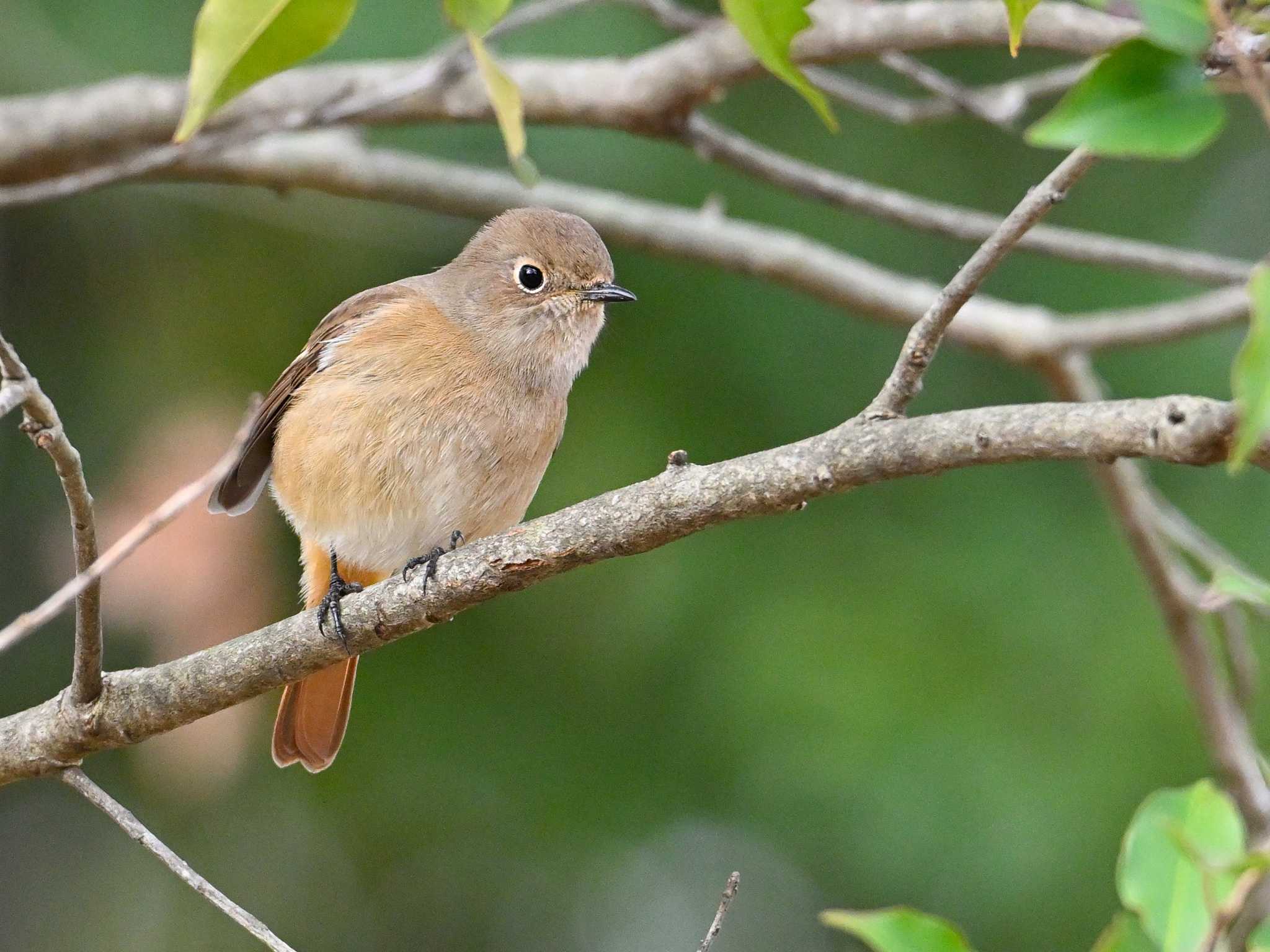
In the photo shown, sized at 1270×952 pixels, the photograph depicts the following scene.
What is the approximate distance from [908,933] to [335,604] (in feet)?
5.19

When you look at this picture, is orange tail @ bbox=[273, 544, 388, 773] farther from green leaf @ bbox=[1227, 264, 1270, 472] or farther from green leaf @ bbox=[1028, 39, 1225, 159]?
green leaf @ bbox=[1227, 264, 1270, 472]

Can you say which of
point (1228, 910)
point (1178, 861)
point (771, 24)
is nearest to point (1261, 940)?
point (1228, 910)

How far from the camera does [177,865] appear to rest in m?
2.50

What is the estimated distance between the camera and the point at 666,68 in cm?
451

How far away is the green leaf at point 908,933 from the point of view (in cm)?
172

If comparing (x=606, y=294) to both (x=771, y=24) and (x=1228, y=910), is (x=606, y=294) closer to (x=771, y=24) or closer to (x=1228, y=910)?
(x=771, y=24)

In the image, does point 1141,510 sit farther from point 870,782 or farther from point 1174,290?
Result: point 1174,290

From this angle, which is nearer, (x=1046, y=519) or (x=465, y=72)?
(x=465, y=72)

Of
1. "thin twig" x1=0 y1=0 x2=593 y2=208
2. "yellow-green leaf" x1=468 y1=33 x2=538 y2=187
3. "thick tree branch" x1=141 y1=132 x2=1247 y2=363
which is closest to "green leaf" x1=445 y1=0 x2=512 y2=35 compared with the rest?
"yellow-green leaf" x1=468 y1=33 x2=538 y2=187

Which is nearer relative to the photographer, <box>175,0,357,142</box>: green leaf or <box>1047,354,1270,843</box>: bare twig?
<box>175,0,357,142</box>: green leaf

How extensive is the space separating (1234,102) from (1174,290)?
878 millimetres

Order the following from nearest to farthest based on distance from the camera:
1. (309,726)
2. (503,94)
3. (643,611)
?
(503,94), (309,726), (643,611)

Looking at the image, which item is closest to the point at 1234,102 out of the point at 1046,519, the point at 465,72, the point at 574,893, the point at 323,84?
the point at 1046,519

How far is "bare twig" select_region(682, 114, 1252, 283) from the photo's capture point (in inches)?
181
